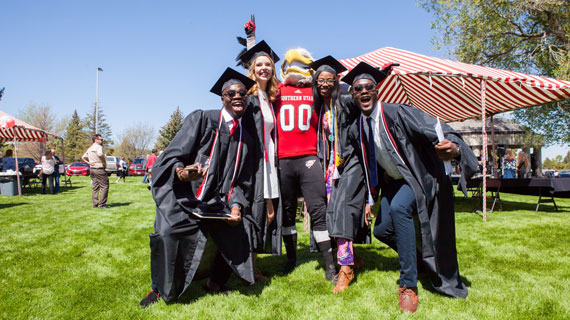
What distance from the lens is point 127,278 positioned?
12.0ft

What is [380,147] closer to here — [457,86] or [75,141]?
[457,86]

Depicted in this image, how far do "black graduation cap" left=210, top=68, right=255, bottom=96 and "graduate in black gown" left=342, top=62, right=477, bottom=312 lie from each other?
100 cm

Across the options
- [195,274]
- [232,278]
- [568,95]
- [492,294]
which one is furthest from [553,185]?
[195,274]

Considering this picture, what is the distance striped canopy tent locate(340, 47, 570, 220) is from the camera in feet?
23.8

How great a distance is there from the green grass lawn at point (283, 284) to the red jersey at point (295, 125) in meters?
1.31

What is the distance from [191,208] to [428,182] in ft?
6.44

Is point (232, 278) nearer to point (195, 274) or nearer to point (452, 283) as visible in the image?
point (195, 274)

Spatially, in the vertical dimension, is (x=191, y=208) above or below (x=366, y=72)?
below

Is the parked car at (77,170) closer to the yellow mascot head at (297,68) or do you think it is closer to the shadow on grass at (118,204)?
the shadow on grass at (118,204)

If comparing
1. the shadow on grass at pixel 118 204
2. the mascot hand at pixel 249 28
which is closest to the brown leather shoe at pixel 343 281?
the mascot hand at pixel 249 28

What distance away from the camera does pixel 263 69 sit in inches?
138

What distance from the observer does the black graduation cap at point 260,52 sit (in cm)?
355

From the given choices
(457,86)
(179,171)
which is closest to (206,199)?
(179,171)

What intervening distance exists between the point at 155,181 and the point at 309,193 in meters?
1.47
